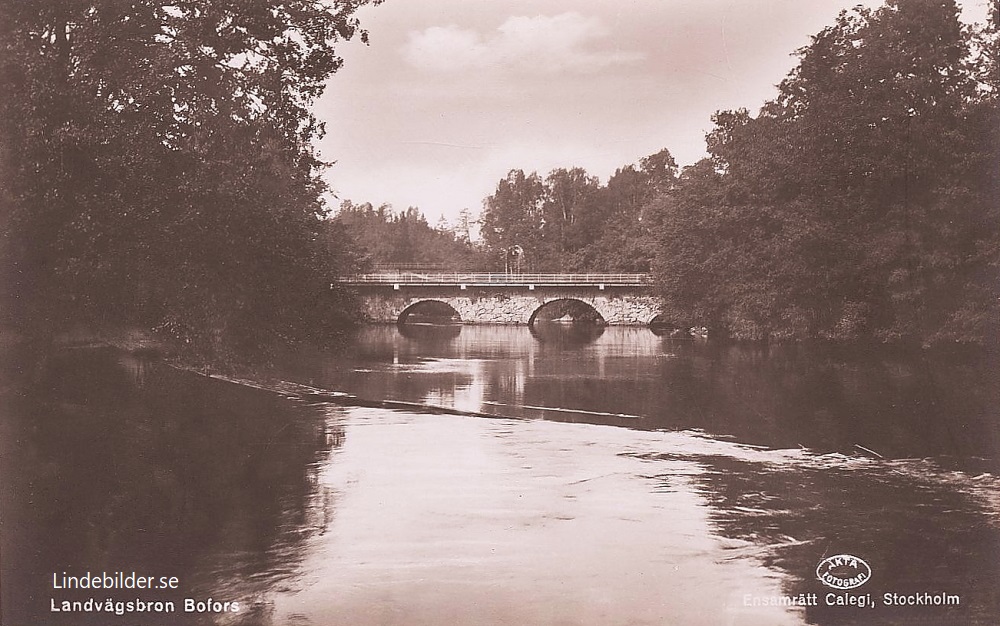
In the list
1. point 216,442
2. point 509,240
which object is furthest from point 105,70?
point 509,240

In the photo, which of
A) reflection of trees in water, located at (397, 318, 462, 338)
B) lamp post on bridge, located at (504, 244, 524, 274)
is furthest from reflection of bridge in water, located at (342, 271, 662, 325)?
reflection of trees in water, located at (397, 318, 462, 338)

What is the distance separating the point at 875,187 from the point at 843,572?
1167 centimetres

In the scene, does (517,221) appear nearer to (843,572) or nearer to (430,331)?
(430,331)

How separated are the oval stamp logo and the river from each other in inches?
1.0

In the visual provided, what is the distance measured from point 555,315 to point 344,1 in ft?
118

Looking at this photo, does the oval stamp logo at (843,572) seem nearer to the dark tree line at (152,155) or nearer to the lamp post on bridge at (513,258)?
the dark tree line at (152,155)

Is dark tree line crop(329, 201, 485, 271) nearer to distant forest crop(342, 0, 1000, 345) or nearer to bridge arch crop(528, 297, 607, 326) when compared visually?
distant forest crop(342, 0, 1000, 345)

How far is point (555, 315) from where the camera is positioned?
44344 millimetres

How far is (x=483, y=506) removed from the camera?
740cm

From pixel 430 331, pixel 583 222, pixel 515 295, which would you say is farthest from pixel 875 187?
pixel 515 295

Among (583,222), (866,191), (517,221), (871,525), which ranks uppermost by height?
(583,222)

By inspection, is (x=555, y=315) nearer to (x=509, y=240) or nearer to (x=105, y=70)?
(x=509, y=240)

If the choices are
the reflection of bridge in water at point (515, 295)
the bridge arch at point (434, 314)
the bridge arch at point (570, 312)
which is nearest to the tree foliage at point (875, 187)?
the reflection of bridge in water at point (515, 295)

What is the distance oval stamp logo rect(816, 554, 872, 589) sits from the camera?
19.5 feet
